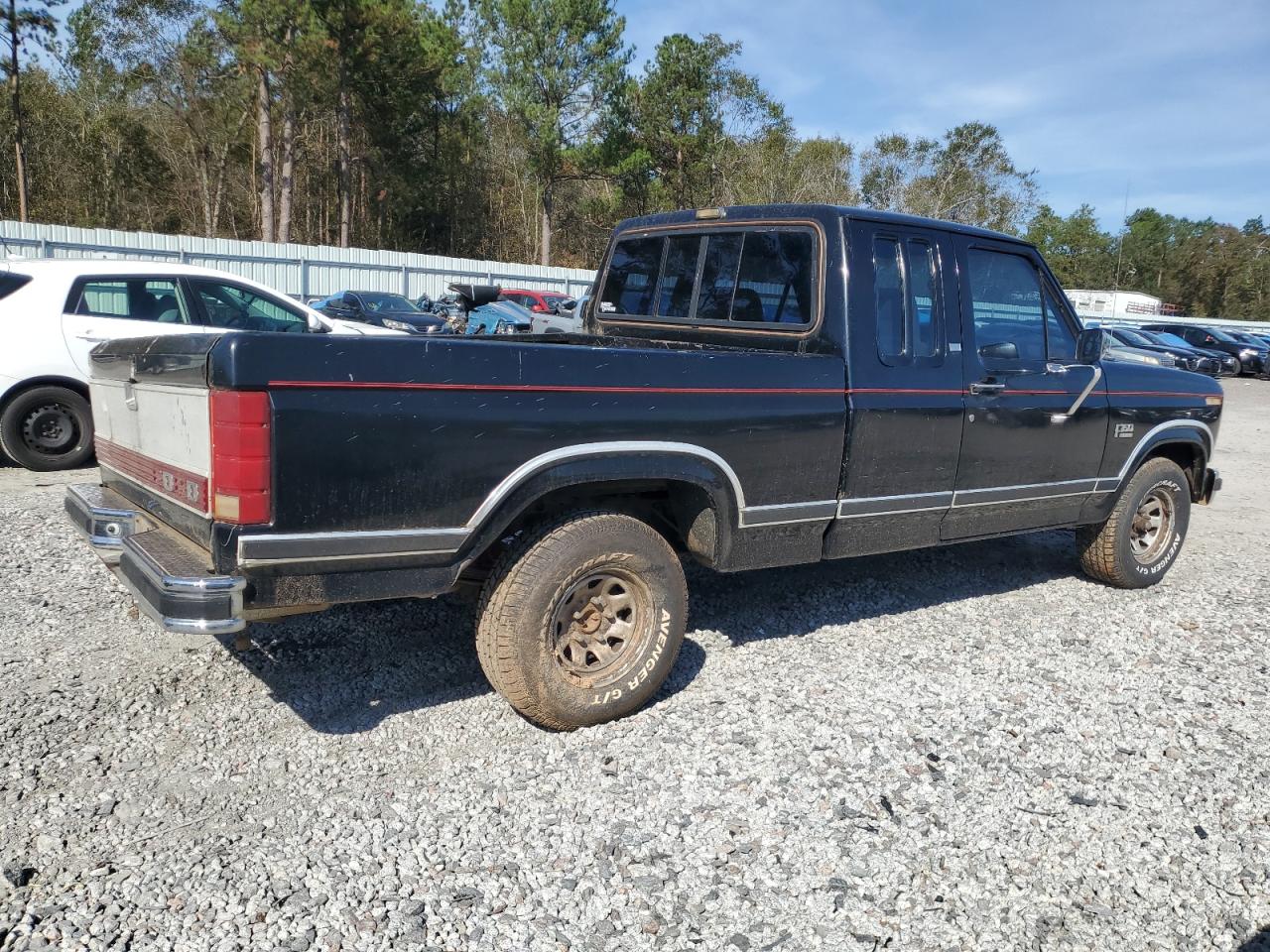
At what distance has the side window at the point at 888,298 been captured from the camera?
4219 millimetres

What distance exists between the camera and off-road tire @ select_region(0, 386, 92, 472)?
24.1ft

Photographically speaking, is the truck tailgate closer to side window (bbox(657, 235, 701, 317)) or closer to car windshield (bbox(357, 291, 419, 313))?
side window (bbox(657, 235, 701, 317))

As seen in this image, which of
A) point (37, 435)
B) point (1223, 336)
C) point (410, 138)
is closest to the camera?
point (37, 435)

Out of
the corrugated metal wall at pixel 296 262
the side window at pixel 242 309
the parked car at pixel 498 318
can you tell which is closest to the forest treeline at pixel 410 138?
the corrugated metal wall at pixel 296 262

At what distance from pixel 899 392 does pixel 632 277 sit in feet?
5.65

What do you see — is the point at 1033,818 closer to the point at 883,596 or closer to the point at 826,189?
the point at 883,596

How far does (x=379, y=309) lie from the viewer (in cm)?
2245

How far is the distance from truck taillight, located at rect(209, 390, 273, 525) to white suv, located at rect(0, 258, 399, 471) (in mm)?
4450

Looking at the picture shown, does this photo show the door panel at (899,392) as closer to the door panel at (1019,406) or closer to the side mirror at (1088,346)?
the door panel at (1019,406)

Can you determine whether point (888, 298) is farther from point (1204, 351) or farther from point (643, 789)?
point (1204, 351)

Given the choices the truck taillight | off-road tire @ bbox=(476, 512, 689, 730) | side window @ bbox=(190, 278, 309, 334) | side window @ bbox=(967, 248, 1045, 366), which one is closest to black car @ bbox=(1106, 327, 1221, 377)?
side window @ bbox=(967, 248, 1045, 366)

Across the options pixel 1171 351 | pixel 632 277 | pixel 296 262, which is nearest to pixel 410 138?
pixel 296 262

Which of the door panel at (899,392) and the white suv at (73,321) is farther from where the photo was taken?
the white suv at (73,321)

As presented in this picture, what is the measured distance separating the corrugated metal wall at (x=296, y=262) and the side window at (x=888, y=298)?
23.2m
